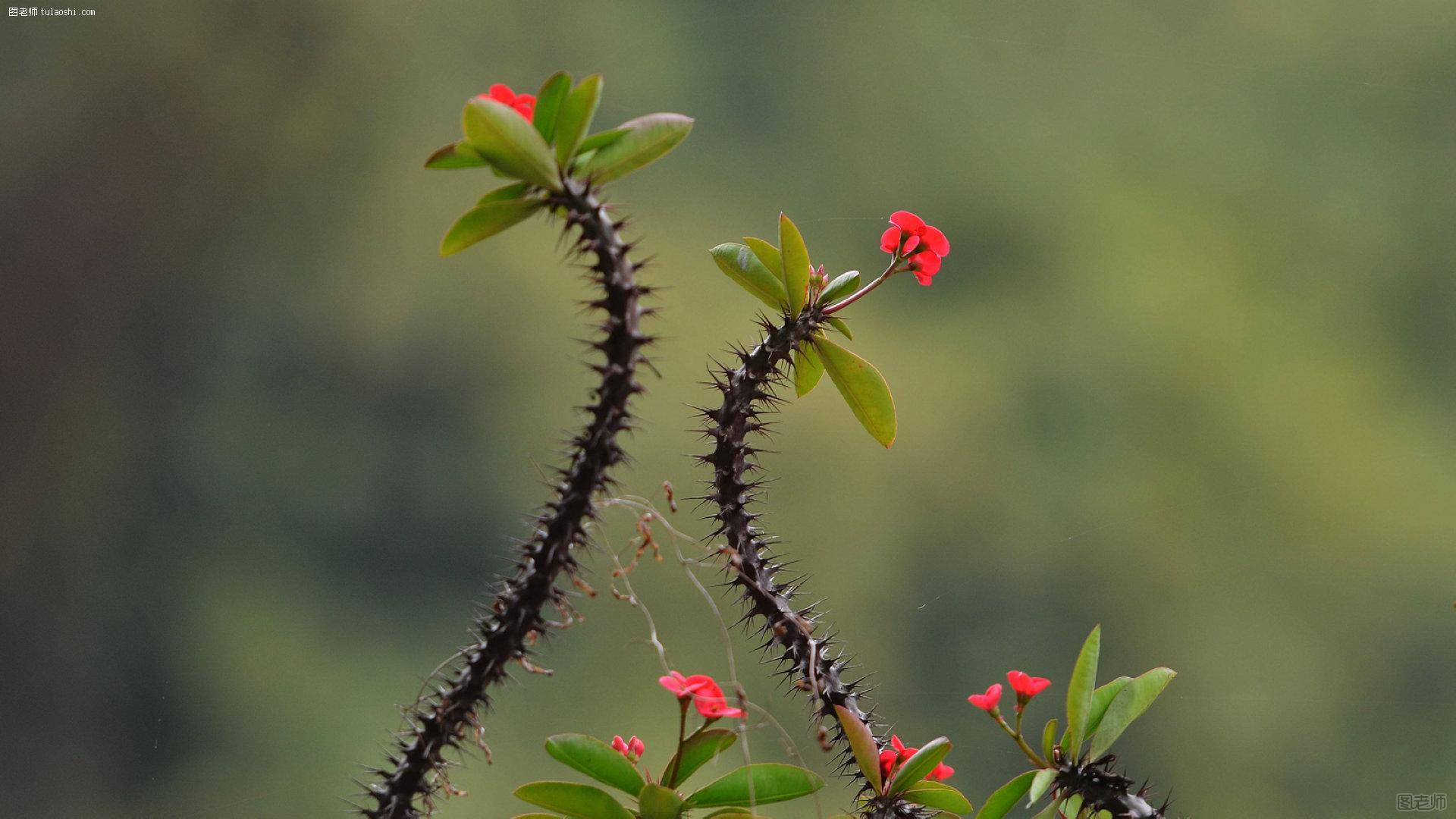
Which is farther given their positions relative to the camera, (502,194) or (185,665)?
(185,665)

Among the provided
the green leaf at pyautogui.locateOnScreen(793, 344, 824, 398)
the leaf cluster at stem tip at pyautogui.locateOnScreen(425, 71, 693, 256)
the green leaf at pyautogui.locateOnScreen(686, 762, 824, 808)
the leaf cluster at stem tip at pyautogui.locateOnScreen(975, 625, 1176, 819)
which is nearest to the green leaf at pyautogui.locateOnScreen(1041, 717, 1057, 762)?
the leaf cluster at stem tip at pyautogui.locateOnScreen(975, 625, 1176, 819)

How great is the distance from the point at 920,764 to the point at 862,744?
3cm

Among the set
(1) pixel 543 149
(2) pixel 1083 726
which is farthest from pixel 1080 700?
(1) pixel 543 149

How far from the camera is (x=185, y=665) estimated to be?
5.95ft

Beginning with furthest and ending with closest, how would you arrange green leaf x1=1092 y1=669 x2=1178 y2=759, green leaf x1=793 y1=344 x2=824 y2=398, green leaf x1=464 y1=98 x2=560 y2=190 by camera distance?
green leaf x1=793 y1=344 x2=824 y2=398 → green leaf x1=1092 y1=669 x2=1178 y2=759 → green leaf x1=464 y1=98 x2=560 y2=190

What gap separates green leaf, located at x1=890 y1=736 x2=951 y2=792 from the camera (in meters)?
0.51

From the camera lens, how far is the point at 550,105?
0.46 metres

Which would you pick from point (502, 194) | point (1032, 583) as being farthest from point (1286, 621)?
point (502, 194)

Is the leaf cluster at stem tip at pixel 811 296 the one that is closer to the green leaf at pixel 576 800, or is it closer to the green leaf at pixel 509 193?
the green leaf at pixel 509 193

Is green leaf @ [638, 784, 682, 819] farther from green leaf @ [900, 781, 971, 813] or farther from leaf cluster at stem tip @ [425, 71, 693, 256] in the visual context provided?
leaf cluster at stem tip @ [425, 71, 693, 256]

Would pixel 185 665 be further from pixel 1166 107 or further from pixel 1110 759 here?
pixel 1166 107

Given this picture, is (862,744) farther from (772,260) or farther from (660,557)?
(772,260)

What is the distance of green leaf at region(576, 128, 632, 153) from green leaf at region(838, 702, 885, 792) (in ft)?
0.99

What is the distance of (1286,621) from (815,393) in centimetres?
107
